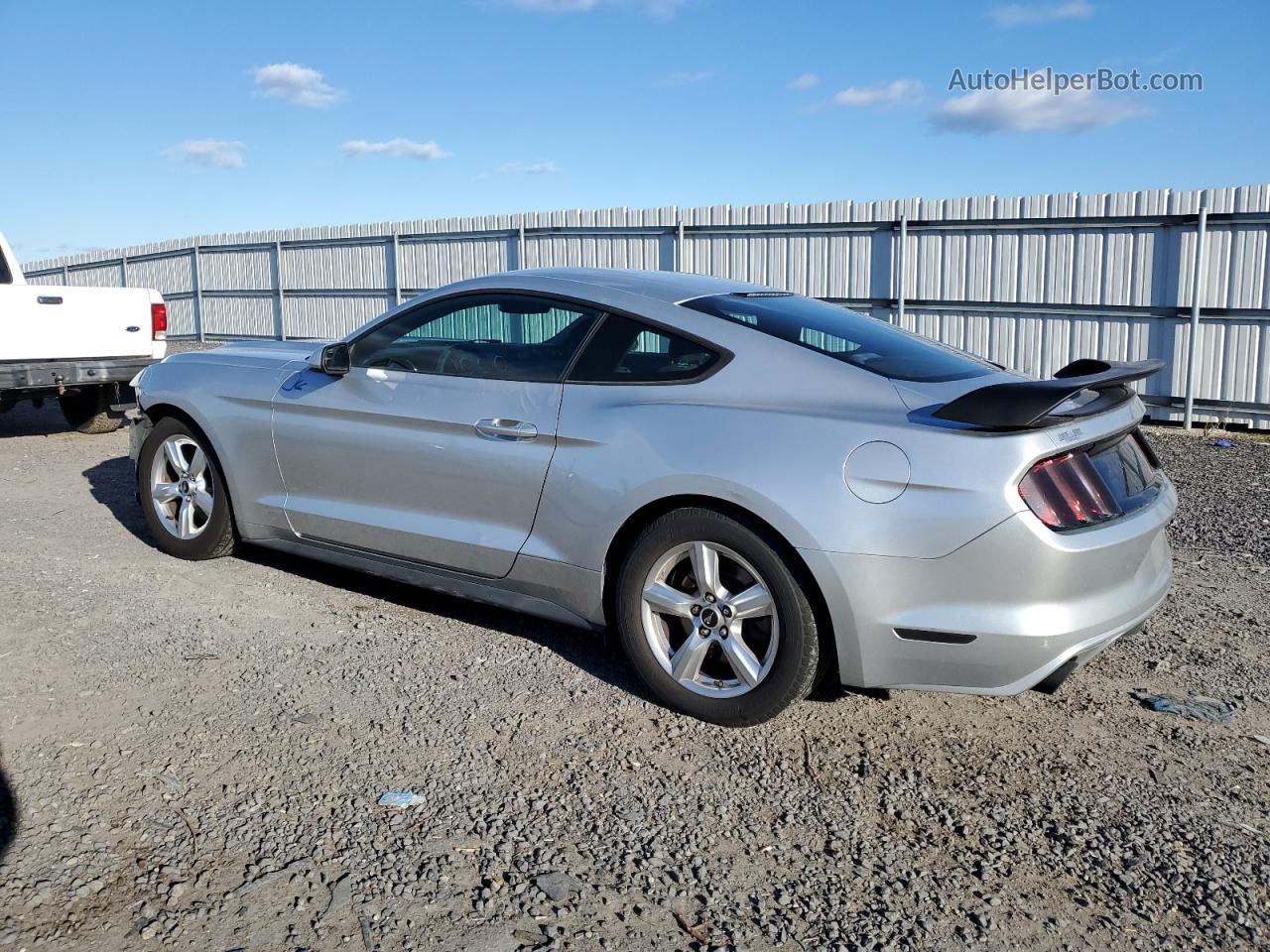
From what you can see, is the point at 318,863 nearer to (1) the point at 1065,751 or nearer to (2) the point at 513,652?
(2) the point at 513,652

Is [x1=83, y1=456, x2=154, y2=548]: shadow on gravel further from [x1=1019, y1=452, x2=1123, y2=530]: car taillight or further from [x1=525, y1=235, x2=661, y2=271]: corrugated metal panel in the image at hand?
[x1=525, y1=235, x2=661, y2=271]: corrugated metal panel

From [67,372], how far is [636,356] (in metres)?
7.14

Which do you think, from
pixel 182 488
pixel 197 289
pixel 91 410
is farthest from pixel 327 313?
pixel 182 488

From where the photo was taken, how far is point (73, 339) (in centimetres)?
931

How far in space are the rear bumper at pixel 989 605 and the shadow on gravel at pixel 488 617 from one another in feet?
2.98

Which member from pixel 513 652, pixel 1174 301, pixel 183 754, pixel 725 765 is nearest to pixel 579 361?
pixel 513 652

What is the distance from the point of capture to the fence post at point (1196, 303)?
35.8 feet

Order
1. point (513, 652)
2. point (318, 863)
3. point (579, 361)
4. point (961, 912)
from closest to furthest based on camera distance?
point (961, 912)
point (318, 863)
point (579, 361)
point (513, 652)

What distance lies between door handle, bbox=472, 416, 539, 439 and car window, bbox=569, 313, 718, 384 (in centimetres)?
25

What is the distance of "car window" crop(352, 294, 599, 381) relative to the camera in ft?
14.0

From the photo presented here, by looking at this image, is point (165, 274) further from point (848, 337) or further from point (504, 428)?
point (848, 337)

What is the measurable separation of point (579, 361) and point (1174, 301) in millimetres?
9259

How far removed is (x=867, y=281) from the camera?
13289mm

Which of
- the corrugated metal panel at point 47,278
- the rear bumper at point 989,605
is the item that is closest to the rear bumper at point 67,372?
the rear bumper at point 989,605
